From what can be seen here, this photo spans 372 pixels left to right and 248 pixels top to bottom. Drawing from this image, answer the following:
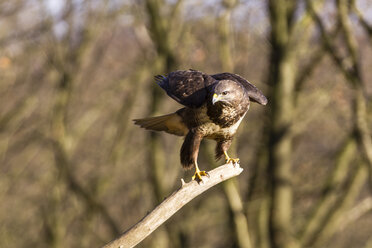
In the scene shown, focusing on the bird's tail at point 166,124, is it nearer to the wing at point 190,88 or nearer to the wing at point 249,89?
the wing at point 190,88

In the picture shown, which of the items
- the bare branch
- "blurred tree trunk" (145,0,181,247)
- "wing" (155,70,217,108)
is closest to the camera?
the bare branch

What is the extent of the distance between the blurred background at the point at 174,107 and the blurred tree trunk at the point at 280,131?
0.06ft

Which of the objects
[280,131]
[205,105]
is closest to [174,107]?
[280,131]

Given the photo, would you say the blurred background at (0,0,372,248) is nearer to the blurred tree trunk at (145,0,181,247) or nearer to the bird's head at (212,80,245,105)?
the blurred tree trunk at (145,0,181,247)

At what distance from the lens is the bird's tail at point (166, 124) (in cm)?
468

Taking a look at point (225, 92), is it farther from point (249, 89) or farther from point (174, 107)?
point (174, 107)

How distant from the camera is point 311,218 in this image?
9.38 metres

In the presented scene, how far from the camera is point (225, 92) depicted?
4.12 metres

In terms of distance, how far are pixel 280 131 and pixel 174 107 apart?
25.3ft

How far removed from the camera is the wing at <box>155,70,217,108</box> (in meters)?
4.36

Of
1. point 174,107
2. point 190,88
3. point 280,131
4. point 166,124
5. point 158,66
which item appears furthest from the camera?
point 174,107

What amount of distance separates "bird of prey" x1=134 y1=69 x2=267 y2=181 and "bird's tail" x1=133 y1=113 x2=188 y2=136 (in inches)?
0.5

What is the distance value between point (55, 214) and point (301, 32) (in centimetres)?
665

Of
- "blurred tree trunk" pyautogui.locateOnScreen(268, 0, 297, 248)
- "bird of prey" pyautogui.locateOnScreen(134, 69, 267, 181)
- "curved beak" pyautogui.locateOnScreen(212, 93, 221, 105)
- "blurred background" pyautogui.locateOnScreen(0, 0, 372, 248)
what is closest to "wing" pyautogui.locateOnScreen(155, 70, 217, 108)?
"bird of prey" pyautogui.locateOnScreen(134, 69, 267, 181)
